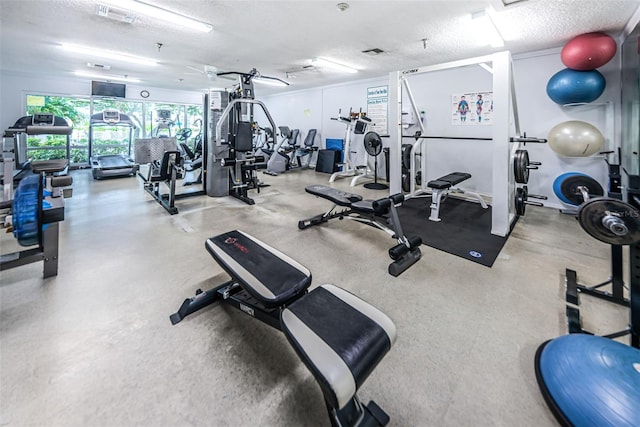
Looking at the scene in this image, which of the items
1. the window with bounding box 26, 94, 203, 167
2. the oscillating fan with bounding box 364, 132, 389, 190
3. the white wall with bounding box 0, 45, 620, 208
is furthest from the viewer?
the window with bounding box 26, 94, 203, 167

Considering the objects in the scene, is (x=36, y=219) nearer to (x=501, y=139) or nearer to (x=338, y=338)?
(x=338, y=338)

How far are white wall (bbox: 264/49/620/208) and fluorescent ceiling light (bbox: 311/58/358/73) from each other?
112 cm

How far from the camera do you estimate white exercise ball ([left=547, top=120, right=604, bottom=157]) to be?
3.57 m

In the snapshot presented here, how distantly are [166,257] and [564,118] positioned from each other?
5737 millimetres

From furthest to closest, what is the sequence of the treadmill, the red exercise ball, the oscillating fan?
the treadmill, the oscillating fan, the red exercise ball

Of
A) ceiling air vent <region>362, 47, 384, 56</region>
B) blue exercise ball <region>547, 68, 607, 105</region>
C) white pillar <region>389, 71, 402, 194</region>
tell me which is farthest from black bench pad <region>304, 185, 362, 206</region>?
blue exercise ball <region>547, 68, 607, 105</region>

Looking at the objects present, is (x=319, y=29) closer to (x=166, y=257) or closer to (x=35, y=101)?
(x=166, y=257)

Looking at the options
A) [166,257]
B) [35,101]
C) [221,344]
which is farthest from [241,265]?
[35,101]

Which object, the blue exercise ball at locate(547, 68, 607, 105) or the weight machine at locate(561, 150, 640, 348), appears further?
the blue exercise ball at locate(547, 68, 607, 105)

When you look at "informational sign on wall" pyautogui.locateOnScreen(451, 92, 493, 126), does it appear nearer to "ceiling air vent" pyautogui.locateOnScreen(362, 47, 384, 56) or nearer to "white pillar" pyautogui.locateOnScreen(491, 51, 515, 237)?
"ceiling air vent" pyautogui.locateOnScreen(362, 47, 384, 56)

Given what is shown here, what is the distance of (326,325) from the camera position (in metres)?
1.15

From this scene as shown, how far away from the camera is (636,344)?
1428 millimetres

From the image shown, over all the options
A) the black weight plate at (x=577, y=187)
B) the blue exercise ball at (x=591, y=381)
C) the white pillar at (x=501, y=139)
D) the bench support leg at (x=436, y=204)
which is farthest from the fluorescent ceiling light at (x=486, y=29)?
the blue exercise ball at (x=591, y=381)

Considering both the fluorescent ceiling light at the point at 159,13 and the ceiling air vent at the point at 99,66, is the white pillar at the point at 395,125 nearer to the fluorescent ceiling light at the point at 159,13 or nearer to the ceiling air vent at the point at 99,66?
the fluorescent ceiling light at the point at 159,13
